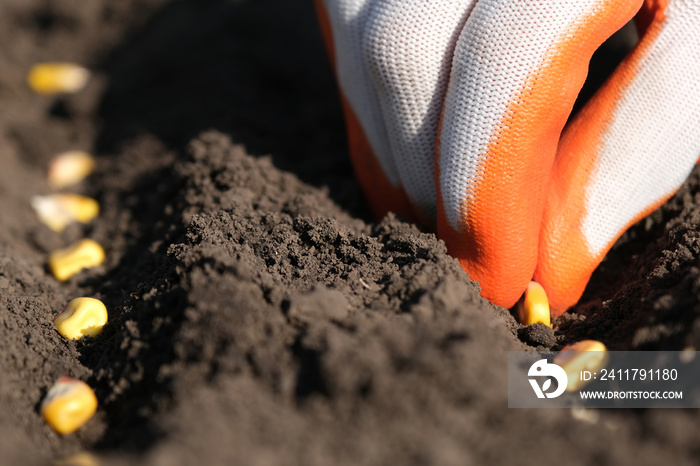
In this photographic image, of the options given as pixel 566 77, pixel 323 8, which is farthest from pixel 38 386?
pixel 566 77

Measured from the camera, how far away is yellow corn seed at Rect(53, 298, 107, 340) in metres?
1.68

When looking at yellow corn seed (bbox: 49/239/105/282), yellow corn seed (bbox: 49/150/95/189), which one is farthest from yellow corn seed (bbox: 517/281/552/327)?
yellow corn seed (bbox: 49/150/95/189)

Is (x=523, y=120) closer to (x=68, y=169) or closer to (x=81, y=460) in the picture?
(x=81, y=460)

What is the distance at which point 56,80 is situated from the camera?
3.14 meters

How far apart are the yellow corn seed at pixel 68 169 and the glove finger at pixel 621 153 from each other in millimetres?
2084

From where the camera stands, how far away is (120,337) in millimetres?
1539

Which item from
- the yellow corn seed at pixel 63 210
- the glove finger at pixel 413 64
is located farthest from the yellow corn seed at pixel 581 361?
the yellow corn seed at pixel 63 210

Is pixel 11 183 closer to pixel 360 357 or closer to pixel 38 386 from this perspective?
pixel 38 386

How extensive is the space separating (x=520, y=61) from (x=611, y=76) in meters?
0.47

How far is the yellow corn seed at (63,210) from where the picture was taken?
2.45m
